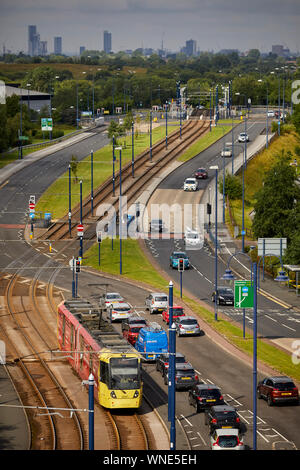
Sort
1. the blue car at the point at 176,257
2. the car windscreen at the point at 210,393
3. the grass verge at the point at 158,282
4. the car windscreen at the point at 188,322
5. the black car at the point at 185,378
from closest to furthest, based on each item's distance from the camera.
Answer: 1. the car windscreen at the point at 210,393
2. the black car at the point at 185,378
3. the grass verge at the point at 158,282
4. the car windscreen at the point at 188,322
5. the blue car at the point at 176,257

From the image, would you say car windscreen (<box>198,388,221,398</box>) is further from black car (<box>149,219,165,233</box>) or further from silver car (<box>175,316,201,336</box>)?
black car (<box>149,219,165,233</box>)

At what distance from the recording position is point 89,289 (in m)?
84.0

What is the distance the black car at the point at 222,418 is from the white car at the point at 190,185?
274 feet

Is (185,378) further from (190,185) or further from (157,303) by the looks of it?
(190,185)

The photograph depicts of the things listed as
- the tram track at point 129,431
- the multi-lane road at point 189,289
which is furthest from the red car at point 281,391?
the tram track at point 129,431

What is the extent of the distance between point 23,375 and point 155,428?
13193mm

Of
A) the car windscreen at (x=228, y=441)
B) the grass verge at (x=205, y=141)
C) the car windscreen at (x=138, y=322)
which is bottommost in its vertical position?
the car windscreen at (x=138, y=322)

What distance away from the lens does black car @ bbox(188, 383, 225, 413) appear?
49.3 meters

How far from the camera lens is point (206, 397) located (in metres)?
49.4

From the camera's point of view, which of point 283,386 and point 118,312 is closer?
point 283,386

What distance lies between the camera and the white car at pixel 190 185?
128 meters

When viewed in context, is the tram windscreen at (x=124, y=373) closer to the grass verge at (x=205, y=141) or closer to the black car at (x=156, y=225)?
the black car at (x=156, y=225)

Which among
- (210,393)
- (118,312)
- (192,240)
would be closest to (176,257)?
(192,240)

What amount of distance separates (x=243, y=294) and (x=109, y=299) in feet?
51.6
